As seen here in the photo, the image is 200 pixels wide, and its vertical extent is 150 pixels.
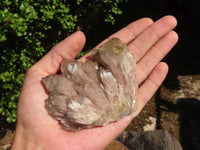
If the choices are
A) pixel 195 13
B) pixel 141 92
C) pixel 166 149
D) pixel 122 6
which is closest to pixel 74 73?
pixel 141 92

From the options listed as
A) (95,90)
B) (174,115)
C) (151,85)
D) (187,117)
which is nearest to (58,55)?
(95,90)

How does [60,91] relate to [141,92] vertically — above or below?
above

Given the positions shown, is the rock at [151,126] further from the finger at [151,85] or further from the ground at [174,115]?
the finger at [151,85]

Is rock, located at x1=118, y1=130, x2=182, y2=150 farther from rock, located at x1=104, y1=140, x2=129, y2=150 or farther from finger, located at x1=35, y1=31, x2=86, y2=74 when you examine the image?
finger, located at x1=35, y1=31, x2=86, y2=74

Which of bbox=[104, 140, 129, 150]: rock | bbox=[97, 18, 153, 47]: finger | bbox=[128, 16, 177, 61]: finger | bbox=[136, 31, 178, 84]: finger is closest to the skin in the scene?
bbox=[136, 31, 178, 84]: finger

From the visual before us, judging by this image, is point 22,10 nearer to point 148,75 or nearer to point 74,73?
point 74,73

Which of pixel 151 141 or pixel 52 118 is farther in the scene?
pixel 151 141

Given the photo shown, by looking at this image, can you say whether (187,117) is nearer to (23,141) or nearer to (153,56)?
(153,56)
